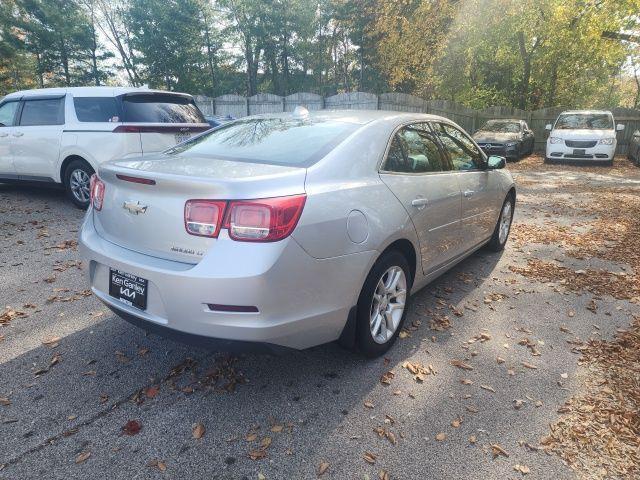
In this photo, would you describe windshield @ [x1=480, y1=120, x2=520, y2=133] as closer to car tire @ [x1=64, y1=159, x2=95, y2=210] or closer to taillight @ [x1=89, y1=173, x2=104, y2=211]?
car tire @ [x1=64, y1=159, x2=95, y2=210]

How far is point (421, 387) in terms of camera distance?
109 inches

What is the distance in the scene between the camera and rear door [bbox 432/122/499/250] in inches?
157

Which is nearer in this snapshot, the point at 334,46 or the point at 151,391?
the point at 151,391

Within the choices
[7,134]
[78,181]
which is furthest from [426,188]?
[7,134]

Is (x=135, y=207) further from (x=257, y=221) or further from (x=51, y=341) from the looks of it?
(x=51, y=341)

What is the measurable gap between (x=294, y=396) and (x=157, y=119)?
5560 mm

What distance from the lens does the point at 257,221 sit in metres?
2.20

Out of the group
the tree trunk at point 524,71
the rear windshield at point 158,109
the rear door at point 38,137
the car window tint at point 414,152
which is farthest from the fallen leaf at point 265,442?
the tree trunk at point 524,71

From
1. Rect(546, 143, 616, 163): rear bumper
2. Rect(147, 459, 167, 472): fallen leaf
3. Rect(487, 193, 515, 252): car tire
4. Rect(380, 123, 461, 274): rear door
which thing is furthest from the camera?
Rect(546, 143, 616, 163): rear bumper

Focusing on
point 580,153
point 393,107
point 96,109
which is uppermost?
point 393,107

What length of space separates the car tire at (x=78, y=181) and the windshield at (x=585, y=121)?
47.3 feet

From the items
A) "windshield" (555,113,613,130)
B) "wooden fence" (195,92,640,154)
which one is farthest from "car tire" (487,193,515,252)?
"windshield" (555,113,613,130)

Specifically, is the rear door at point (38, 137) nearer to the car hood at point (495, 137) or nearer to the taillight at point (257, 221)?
the taillight at point (257, 221)

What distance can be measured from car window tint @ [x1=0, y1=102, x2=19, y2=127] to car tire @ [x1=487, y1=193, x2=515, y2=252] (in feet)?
25.6
